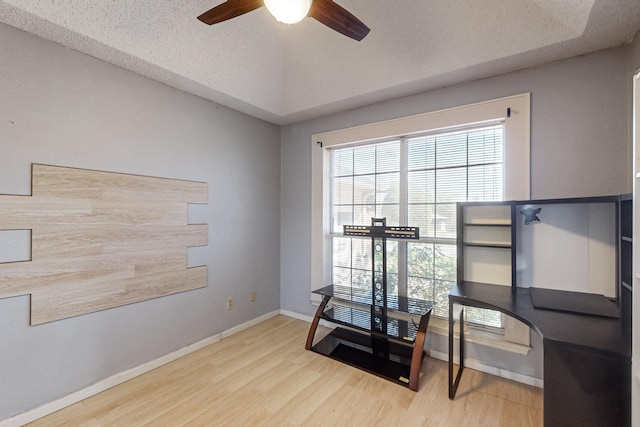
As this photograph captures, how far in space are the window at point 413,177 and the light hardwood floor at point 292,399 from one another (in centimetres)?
45

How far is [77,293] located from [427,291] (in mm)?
2805

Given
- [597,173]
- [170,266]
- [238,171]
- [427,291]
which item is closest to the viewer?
[597,173]

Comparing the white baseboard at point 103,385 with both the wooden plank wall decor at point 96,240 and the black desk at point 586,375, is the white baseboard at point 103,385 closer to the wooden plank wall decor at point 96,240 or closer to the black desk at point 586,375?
the wooden plank wall decor at point 96,240

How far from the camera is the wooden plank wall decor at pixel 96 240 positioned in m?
1.82

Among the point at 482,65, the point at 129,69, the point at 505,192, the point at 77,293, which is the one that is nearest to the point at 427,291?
the point at 505,192

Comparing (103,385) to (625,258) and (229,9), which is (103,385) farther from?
(625,258)

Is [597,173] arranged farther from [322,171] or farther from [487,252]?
[322,171]

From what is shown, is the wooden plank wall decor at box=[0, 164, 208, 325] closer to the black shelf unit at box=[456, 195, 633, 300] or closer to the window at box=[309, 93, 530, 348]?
the window at box=[309, 93, 530, 348]

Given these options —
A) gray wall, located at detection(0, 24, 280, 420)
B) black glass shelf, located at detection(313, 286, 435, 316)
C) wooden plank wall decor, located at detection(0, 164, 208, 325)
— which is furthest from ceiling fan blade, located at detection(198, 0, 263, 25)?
black glass shelf, located at detection(313, 286, 435, 316)

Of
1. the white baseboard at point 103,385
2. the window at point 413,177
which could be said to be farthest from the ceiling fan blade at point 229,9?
the white baseboard at point 103,385

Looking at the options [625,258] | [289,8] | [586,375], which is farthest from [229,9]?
[625,258]

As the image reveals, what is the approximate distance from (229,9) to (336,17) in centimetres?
57

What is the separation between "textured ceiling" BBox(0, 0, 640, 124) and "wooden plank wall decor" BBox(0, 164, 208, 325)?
0.90 meters

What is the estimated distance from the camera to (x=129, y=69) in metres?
2.25
